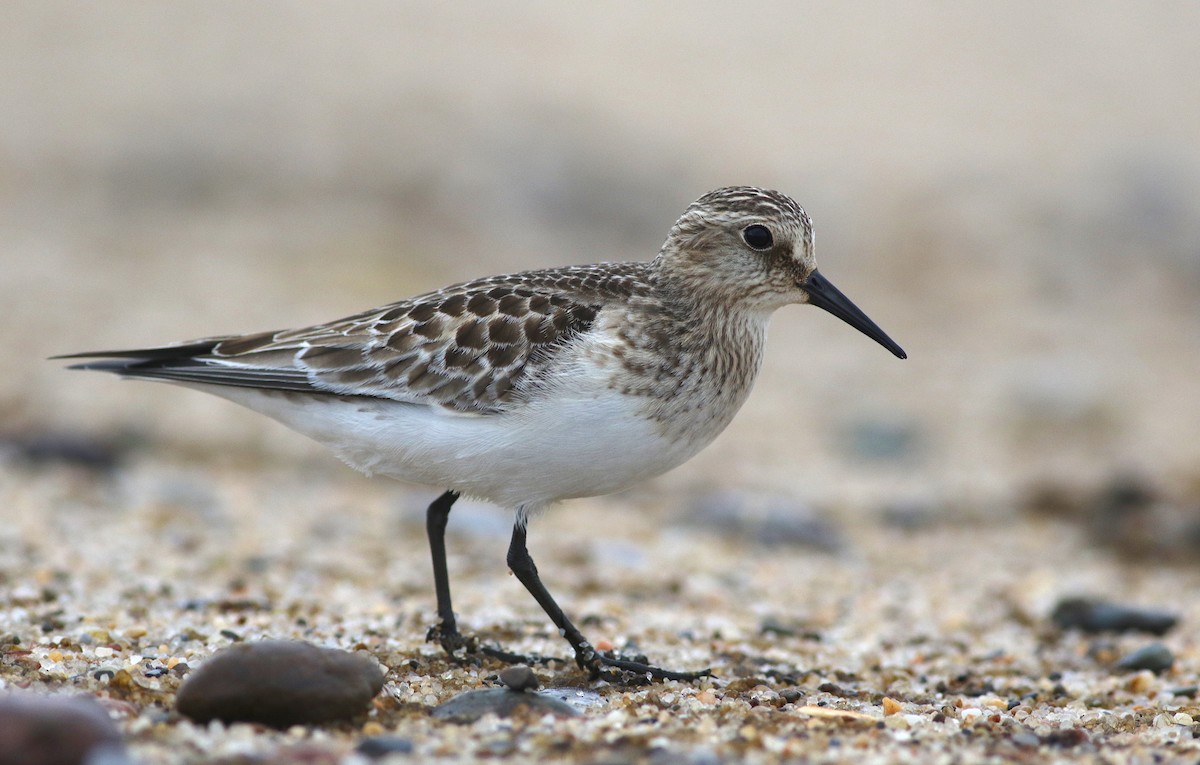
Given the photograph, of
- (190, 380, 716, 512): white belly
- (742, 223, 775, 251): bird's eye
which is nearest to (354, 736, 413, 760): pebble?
(190, 380, 716, 512): white belly

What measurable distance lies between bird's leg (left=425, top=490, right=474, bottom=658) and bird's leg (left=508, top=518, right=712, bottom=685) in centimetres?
37

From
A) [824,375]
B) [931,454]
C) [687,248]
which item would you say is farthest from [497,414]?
[824,375]

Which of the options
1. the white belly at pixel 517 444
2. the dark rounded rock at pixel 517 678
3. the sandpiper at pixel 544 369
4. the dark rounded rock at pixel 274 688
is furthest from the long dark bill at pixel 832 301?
the dark rounded rock at pixel 274 688

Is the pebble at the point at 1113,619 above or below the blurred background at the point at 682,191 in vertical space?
below

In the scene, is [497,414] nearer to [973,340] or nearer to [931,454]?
[931,454]

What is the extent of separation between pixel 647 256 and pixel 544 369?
8.87 meters

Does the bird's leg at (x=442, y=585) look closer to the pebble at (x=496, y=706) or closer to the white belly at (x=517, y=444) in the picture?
the white belly at (x=517, y=444)

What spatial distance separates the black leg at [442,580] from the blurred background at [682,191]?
12.2 ft

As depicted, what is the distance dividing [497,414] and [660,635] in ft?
5.21

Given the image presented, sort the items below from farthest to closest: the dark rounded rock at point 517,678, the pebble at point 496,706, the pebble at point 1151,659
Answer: the pebble at point 1151,659 < the dark rounded rock at point 517,678 < the pebble at point 496,706

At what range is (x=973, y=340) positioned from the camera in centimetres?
1282

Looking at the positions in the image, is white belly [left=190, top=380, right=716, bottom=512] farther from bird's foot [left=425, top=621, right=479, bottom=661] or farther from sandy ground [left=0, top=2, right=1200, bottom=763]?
sandy ground [left=0, top=2, right=1200, bottom=763]

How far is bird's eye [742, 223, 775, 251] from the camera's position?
5215 millimetres

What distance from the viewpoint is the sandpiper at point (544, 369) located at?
4805mm
